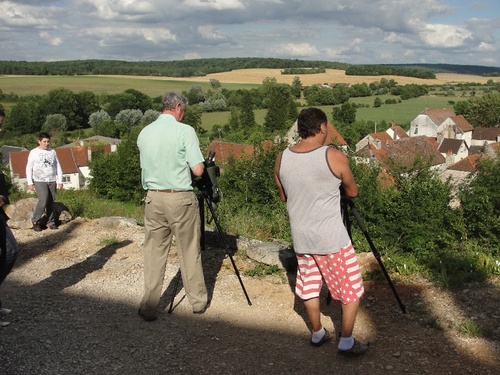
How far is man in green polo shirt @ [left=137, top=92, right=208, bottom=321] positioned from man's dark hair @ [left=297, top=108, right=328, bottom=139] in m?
1.18

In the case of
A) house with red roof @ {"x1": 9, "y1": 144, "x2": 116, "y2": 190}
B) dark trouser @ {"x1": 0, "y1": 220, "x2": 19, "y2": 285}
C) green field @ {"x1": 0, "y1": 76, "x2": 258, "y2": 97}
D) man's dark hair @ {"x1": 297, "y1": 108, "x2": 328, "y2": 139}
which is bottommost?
house with red roof @ {"x1": 9, "y1": 144, "x2": 116, "y2": 190}

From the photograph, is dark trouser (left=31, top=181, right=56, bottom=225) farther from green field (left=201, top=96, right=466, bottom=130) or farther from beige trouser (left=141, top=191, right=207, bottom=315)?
green field (left=201, top=96, right=466, bottom=130)

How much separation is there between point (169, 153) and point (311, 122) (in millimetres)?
1457

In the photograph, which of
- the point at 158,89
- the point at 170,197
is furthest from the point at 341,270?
the point at 158,89

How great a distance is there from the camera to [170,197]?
15.4 feet

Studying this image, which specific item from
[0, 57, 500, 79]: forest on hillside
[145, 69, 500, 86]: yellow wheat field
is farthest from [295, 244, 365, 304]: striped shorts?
[0, 57, 500, 79]: forest on hillside

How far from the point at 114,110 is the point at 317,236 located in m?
86.1

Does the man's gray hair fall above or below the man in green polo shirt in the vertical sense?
above

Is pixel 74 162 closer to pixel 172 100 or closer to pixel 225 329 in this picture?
pixel 172 100

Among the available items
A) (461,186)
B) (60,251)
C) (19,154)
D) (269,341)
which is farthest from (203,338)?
(19,154)

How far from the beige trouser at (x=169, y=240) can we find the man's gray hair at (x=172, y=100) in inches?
31.8

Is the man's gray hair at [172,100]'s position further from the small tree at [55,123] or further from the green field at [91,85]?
the green field at [91,85]

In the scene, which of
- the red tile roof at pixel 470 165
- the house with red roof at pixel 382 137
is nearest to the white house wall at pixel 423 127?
the house with red roof at pixel 382 137

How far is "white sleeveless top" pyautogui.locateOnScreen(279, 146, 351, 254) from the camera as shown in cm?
372
